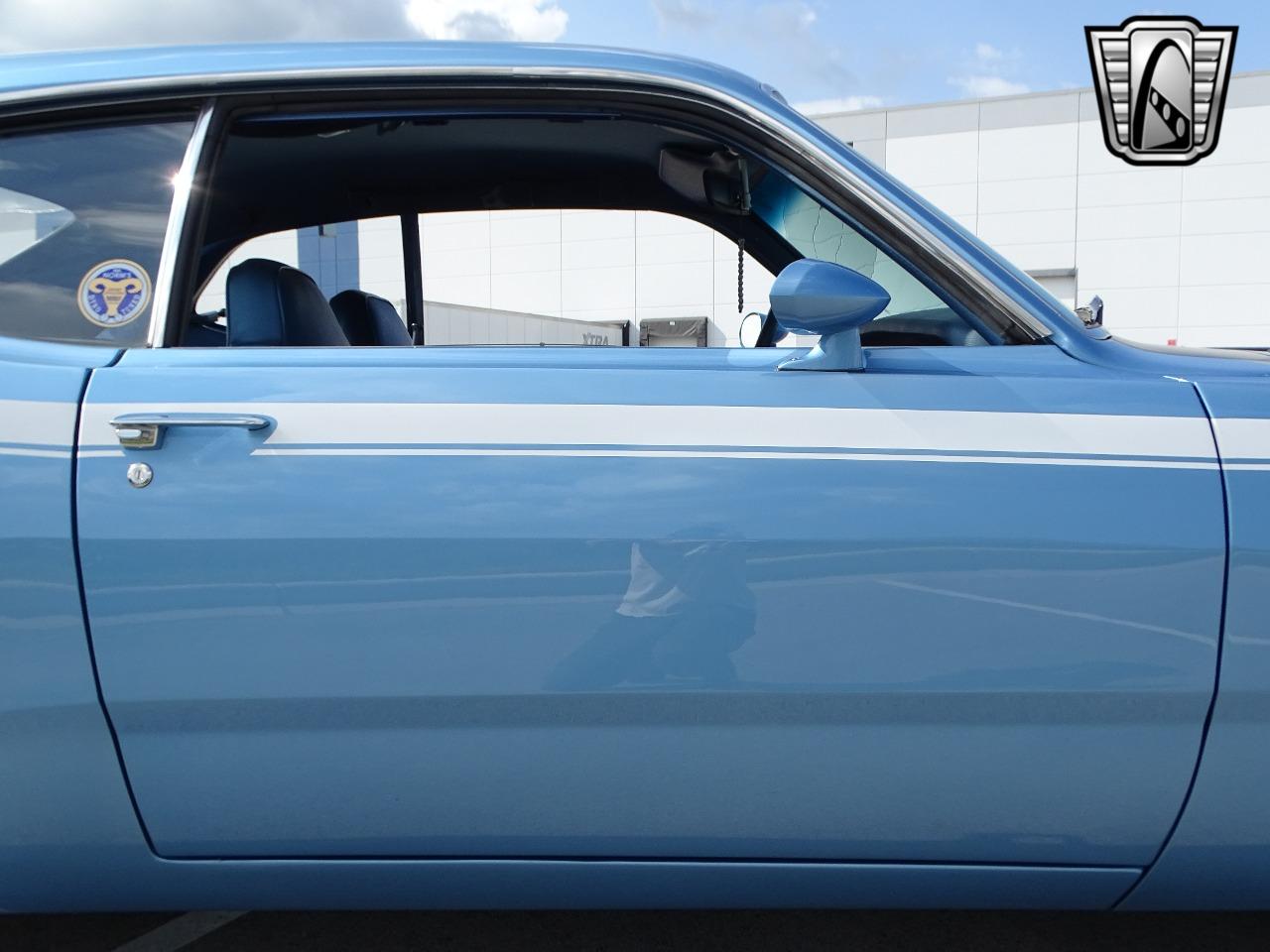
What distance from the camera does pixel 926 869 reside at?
1.44 meters

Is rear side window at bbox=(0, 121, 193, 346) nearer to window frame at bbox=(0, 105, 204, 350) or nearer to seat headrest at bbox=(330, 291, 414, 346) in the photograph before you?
window frame at bbox=(0, 105, 204, 350)

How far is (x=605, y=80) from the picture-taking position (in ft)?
5.19

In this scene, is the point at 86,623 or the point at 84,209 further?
the point at 84,209

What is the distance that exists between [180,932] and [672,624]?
1.53 meters

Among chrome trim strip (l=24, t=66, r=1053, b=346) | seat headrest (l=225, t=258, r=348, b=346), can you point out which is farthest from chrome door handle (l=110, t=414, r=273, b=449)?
seat headrest (l=225, t=258, r=348, b=346)

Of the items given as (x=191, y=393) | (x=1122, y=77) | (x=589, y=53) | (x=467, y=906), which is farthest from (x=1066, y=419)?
(x=1122, y=77)

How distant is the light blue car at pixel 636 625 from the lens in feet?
4.38

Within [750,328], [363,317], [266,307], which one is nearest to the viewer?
[266,307]

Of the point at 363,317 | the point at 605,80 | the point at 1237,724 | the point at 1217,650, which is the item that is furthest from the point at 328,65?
the point at 1237,724

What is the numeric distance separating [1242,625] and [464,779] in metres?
1.24

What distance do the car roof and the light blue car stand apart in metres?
0.48

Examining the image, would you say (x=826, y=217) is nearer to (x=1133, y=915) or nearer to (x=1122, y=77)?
(x=1133, y=915)

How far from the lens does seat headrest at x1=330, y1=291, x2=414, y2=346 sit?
110 inches

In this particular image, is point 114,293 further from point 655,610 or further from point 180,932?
point 180,932
